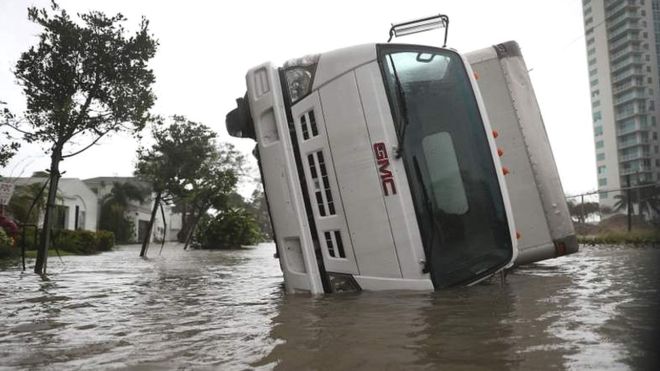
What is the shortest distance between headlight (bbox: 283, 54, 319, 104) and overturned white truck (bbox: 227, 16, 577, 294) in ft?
0.06

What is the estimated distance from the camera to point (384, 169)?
411 cm

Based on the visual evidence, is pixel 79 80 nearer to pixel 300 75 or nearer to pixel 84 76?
pixel 84 76

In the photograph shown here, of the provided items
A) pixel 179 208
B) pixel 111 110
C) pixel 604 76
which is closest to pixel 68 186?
pixel 179 208

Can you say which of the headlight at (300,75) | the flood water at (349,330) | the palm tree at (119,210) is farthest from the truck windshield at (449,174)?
the palm tree at (119,210)

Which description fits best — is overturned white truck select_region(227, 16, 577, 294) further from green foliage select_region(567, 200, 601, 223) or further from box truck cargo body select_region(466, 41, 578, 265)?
green foliage select_region(567, 200, 601, 223)

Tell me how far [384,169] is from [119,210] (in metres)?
38.7

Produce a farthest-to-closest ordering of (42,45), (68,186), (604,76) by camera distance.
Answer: (68,186) → (604,76) → (42,45)

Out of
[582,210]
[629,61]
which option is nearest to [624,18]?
[629,61]

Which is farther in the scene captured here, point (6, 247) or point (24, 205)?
point (24, 205)

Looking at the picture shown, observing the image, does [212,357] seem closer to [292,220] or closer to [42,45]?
[292,220]

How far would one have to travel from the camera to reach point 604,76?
11.3 m

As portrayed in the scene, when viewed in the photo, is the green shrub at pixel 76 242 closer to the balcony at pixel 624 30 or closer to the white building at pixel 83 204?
the white building at pixel 83 204

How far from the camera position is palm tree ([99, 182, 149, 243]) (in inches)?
1501

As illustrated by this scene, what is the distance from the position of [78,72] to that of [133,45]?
4.04 ft
